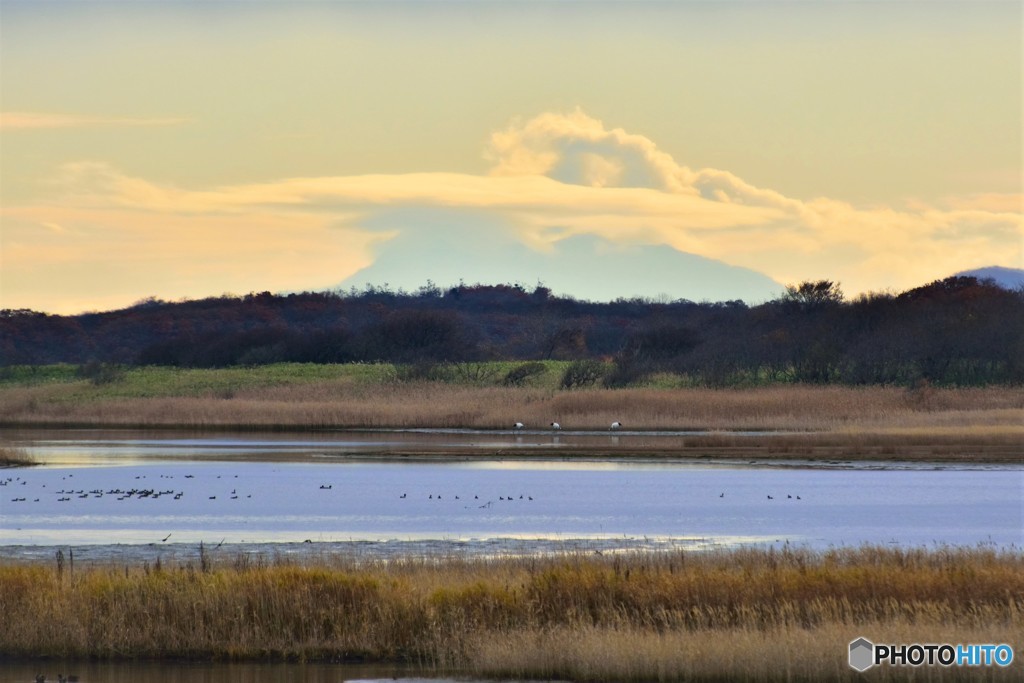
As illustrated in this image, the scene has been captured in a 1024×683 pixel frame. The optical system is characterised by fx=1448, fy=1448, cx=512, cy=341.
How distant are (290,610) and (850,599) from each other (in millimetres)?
7593

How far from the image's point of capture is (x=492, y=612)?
1942 cm

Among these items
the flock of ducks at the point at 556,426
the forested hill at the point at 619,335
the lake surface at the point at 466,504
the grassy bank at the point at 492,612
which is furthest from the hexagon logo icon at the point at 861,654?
the forested hill at the point at 619,335

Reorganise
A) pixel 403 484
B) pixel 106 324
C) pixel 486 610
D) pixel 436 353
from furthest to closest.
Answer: pixel 106 324 → pixel 436 353 → pixel 403 484 → pixel 486 610

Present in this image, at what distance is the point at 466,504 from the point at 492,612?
1799 cm

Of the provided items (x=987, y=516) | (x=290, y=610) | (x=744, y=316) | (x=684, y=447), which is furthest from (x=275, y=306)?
(x=290, y=610)

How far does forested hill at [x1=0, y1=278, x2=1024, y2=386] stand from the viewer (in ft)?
274

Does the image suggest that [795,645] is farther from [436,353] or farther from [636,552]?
[436,353]

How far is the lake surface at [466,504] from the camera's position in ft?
95.8

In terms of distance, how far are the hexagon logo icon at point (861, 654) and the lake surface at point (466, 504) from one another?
30.7 feet

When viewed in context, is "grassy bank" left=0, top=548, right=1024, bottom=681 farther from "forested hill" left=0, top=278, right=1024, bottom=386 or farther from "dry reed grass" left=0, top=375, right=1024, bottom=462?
"forested hill" left=0, top=278, right=1024, bottom=386

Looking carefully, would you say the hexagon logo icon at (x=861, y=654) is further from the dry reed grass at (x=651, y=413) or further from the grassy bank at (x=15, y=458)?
the grassy bank at (x=15, y=458)

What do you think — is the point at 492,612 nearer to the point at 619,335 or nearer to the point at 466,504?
the point at 466,504

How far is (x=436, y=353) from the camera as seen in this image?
12144 centimetres

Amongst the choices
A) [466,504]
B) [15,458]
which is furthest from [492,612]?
[15,458]
